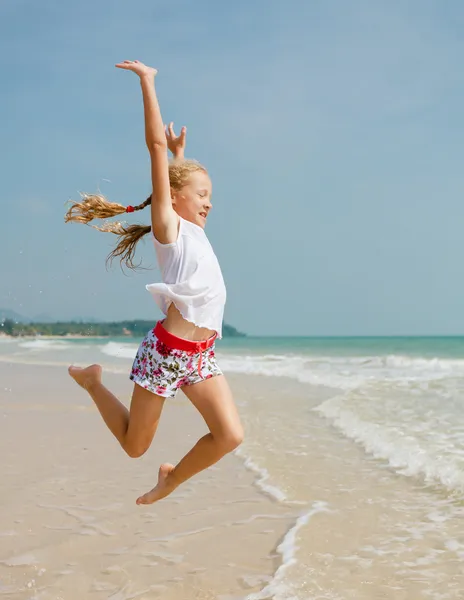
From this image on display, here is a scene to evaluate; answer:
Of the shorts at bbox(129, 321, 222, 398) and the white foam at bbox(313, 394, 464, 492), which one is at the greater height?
the shorts at bbox(129, 321, 222, 398)

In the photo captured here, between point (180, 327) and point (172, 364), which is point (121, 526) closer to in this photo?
point (172, 364)

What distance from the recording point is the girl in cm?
346

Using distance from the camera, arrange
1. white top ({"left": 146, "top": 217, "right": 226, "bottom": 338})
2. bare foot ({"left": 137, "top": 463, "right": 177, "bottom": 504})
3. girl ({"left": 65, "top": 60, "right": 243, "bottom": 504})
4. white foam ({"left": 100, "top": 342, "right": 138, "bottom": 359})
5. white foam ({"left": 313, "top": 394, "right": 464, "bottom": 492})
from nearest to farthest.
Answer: girl ({"left": 65, "top": 60, "right": 243, "bottom": 504})
white top ({"left": 146, "top": 217, "right": 226, "bottom": 338})
bare foot ({"left": 137, "top": 463, "right": 177, "bottom": 504})
white foam ({"left": 313, "top": 394, "right": 464, "bottom": 492})
white foam ({"left": 100, "top": 342, "right": 138, "bottom": 359})

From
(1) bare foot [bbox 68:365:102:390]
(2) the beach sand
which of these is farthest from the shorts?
(2) the beach sand

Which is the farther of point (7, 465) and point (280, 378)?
point (280, 378)

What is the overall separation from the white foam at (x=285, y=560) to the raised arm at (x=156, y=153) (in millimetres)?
1733

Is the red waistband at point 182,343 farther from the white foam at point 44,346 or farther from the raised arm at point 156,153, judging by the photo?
the white foam at point 44,346

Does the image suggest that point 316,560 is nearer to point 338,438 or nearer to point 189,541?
point 189,541

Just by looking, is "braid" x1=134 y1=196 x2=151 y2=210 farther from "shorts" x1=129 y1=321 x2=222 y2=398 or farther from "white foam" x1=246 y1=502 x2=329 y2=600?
"white foam" x1=246 y1=502 x2=329 y2=600

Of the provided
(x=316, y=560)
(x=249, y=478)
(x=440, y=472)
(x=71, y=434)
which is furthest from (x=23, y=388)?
(x=316, y=560)

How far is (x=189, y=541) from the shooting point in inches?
160

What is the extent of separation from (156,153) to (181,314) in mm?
797

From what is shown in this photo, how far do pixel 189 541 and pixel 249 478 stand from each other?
1.50 m

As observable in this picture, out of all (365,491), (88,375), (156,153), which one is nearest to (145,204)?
(156,153)
